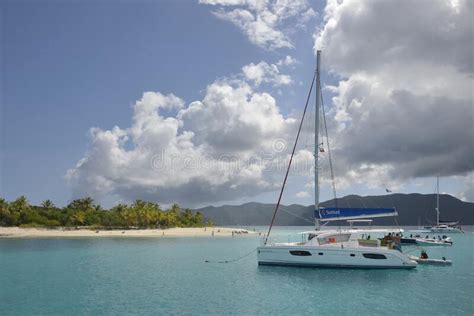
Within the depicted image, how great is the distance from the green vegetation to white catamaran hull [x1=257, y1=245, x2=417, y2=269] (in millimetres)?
91482

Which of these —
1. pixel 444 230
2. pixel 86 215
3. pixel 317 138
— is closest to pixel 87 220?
pixel 86 215

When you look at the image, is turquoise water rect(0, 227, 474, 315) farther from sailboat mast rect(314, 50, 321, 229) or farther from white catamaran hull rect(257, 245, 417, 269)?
sailboat mast rect(314, 50, 321, 229)

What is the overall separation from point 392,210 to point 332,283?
35.3 feet

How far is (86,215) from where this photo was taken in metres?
115

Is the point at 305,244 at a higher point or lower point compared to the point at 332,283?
higher

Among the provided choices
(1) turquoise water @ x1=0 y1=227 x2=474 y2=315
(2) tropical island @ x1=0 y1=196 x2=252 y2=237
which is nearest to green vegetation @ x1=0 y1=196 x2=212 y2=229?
(2) tropical island @ x1=0 y1=196 x2=252 y2=237

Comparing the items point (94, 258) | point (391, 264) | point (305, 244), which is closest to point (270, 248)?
point (305, 244)

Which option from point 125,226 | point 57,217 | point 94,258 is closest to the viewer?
point 94,258

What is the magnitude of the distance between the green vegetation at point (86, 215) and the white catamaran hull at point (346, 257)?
3602 inches

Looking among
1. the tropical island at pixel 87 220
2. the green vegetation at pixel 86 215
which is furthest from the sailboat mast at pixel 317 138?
the green vegetation at pixel 86 215

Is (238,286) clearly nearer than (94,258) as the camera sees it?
Yes

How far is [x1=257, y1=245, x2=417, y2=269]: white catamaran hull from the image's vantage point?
32.7 m

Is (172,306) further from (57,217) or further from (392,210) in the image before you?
(57,217)

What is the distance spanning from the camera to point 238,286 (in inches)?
1076
